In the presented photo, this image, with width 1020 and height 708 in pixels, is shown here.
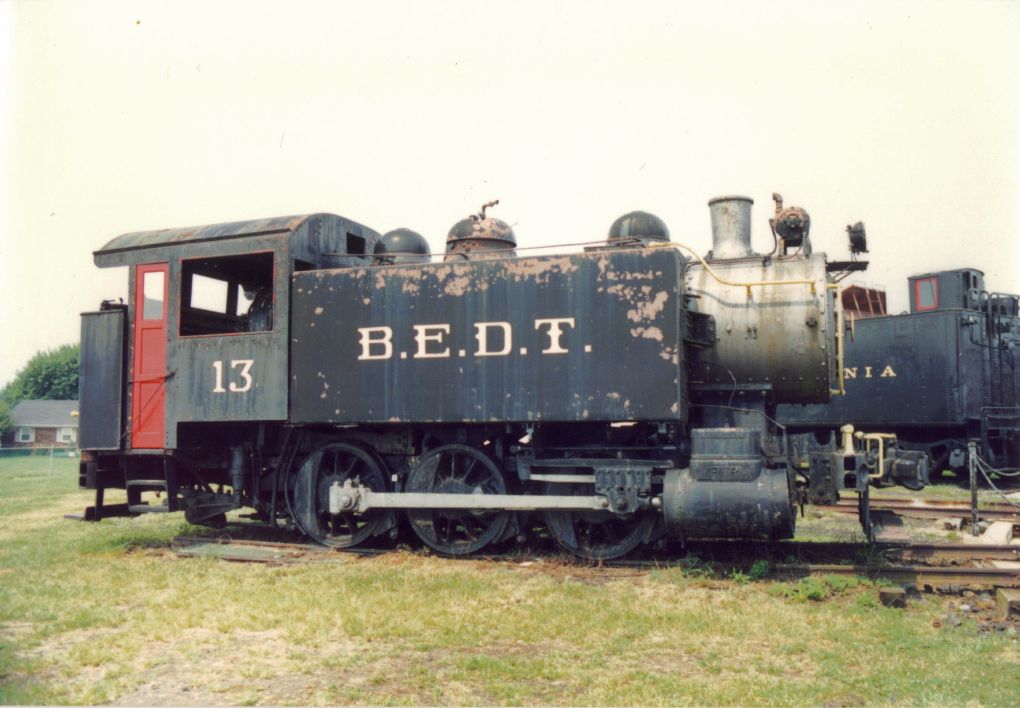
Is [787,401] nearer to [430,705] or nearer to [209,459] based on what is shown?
[430,705]

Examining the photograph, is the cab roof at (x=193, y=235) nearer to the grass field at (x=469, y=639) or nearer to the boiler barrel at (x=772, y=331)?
the grass field at (x=469, y=639)

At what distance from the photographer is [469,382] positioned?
26.9 feet

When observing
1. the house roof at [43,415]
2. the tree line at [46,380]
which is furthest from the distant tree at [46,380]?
the house roof at [43,415]

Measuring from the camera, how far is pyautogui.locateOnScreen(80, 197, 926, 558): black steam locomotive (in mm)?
7711

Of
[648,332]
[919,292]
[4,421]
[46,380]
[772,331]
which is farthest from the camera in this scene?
[46,380]

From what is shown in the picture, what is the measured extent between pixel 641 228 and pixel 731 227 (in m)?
0.96

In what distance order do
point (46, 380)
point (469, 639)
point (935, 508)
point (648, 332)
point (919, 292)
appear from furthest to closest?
point (46, 380) → point (919, 292) → point (935, 508) → point (648, 332) → point (469, 639)

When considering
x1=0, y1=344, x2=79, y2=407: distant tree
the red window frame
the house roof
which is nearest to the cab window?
the red window frame

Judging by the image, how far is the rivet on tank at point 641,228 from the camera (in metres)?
8.52

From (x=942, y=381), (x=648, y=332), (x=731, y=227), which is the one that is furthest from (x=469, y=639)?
(x=942, y=381)

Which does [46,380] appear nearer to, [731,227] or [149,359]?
[149,359]

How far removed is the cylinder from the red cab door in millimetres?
6319

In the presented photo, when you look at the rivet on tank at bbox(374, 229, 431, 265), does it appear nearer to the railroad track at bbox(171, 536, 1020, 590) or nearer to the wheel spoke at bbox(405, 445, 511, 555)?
the wheel spoke at bbox(405, 445, 511, 555)

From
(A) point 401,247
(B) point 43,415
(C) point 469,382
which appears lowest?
(B) point 43,415
